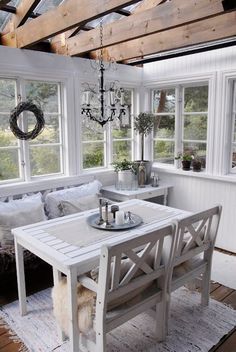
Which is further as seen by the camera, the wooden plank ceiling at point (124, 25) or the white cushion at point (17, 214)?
Answer: the white cushion at point (17, 214)

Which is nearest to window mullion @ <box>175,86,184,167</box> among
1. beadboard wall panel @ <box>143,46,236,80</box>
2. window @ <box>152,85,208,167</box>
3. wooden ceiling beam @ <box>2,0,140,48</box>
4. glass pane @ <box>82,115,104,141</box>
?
window @ <box>152,85,208,167</box>

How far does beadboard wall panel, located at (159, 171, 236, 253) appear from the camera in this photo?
3682 mm

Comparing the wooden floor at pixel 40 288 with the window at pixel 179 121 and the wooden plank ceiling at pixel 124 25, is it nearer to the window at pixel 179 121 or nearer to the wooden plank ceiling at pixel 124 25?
the window at pixel 179 121

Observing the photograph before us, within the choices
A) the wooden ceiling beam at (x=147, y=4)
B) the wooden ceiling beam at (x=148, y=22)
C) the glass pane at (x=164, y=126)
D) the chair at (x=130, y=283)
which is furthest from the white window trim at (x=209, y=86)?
the chair at (x=130, y=283)

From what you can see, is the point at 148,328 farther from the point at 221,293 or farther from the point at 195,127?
the point at 195,127

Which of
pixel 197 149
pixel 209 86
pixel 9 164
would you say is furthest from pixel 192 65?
pixel 9 164

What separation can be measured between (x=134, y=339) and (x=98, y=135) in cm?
274

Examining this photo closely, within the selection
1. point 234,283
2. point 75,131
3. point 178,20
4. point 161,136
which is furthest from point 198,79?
point 234,283

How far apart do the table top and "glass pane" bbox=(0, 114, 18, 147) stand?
1.31m

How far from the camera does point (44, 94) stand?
3.62 m

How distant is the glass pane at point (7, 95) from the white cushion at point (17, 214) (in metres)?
1.03

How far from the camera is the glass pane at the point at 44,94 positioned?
11.5 ft

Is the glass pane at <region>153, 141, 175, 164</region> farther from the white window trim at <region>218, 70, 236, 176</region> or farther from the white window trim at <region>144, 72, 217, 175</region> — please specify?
the white window trim at <region>218, 70, 236, 176</region>

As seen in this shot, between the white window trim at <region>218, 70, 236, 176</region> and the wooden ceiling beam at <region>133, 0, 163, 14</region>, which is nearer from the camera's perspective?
the wooden ceiling beam at <region>133, 0, 163, 14</region>
